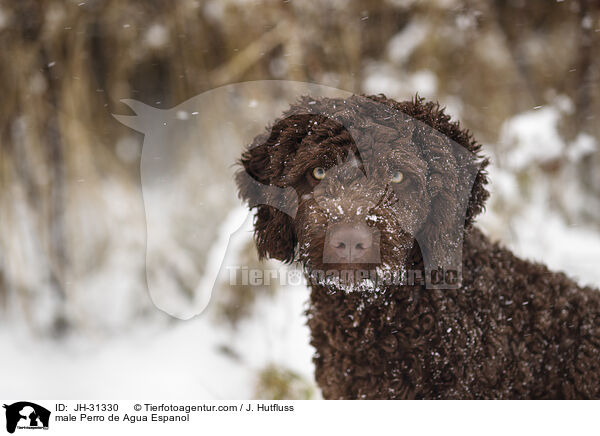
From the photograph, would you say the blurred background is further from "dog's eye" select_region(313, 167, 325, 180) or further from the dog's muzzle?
the dog's muzzle

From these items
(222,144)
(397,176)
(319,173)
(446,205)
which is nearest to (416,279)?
(446,205)

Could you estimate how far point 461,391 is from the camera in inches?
64.5

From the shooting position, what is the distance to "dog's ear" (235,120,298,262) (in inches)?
65.9

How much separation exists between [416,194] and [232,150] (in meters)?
1.58

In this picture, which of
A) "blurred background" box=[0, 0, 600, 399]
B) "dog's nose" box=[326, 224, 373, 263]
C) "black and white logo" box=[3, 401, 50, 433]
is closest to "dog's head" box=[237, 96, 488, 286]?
"dog's nose" box=[326, 224, 373, 263]

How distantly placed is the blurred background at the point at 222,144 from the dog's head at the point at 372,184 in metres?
0.94

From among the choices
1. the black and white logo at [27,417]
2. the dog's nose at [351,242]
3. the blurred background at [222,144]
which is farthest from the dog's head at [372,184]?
the black and white logo at [27,417]

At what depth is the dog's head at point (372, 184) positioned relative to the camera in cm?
140

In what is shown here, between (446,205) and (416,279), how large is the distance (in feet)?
1.03

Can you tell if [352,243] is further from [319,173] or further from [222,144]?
[222,144]

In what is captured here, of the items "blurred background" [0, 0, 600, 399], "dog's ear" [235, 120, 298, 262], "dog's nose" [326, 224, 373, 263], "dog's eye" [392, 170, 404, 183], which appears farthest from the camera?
"blurred background" [0, 0, 600, 399]

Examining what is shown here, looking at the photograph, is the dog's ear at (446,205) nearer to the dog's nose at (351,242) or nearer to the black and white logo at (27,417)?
the dog's nose at (351,242)

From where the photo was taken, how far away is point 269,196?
5.64 ft

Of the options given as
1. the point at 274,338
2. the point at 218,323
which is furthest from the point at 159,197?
the point at 274,338
